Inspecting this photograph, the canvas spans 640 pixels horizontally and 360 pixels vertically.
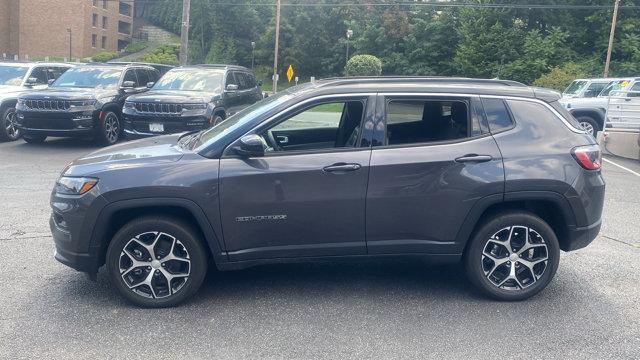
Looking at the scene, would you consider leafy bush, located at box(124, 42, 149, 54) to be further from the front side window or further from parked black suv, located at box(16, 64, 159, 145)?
the front side window

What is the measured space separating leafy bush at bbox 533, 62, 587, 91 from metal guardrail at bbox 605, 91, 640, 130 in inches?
774

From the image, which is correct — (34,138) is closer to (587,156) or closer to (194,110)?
(194,110)

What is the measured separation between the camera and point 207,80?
13.3 m

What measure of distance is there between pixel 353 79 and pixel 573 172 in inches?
77.8

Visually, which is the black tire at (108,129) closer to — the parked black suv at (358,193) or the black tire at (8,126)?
the black tire at (8,126)

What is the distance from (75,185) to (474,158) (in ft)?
10.2

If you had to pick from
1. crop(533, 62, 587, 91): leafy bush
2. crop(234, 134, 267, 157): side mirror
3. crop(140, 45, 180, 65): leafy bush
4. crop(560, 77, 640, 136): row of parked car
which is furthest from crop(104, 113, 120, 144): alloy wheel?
crop(140, 45, 180, 65): leafy bush

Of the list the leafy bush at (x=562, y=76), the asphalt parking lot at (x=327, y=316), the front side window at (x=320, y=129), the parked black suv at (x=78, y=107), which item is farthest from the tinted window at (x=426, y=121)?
the leafy bush at (x=562, y=76)

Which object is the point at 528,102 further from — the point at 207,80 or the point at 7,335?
the point at 207,80

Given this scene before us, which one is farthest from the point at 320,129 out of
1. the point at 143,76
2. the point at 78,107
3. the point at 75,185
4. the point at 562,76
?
the point at 562,76

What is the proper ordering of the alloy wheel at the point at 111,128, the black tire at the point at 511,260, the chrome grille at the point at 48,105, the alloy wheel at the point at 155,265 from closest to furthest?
the alloy wheel at the point at 155,265, the black tire at the point at 511,260, the chrome grille at the point at 48,105, the alloy wheel at the point at 111,128

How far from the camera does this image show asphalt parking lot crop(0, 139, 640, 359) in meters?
4.05

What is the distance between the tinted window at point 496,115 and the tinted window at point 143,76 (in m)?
12.2

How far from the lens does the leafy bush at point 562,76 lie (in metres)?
34.9
